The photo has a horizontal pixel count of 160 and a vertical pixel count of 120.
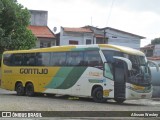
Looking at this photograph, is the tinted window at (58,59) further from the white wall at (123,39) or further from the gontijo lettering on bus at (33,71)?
the white wall at (123,39)

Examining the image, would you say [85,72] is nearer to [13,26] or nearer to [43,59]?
[43,59]

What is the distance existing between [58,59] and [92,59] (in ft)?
9.69

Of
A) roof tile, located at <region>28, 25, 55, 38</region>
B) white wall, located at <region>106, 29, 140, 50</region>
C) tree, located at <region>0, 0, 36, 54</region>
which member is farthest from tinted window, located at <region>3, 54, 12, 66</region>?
white wall, located at <region>106, 29, 140, 50</region>

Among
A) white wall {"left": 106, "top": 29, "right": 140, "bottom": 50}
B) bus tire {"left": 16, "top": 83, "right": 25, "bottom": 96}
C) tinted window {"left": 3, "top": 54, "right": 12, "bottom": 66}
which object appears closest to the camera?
bus tire {"left": 16, "top": 83, "right": 25, "bottom": 96}

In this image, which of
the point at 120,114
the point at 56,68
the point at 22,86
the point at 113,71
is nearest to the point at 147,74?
the point at 113,71

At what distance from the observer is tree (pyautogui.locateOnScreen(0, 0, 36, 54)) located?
42.3 m

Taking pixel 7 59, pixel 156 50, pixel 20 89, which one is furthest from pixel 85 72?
pixel 156 50

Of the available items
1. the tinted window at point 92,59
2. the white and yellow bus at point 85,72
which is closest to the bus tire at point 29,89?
the white and yellow bus at point 85,72

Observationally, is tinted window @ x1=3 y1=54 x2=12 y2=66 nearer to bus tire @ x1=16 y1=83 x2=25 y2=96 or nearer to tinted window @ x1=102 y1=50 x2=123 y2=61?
bus tire @ x1=16 y1=83 x2=25 y2=96

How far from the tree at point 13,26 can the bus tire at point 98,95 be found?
61.9 ft

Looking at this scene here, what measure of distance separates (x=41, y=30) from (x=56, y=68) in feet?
131

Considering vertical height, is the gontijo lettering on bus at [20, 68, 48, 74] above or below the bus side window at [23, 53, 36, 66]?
below

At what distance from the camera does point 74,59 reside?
83.5ft

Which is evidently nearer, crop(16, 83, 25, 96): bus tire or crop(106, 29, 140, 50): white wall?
crop(16, 83, 25, 96): bus tire
